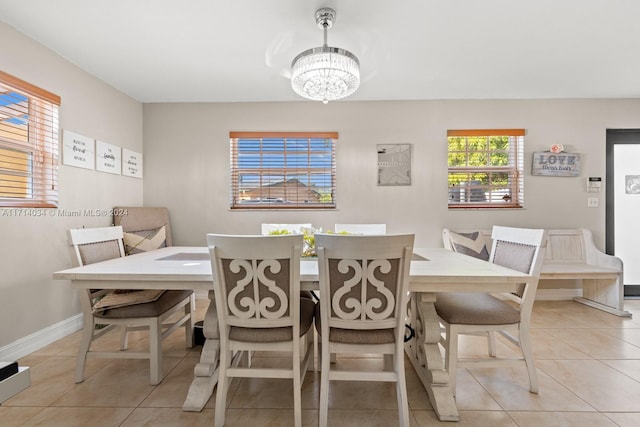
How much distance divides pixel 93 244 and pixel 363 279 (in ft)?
5.66

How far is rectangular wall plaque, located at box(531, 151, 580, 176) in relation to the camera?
345cm

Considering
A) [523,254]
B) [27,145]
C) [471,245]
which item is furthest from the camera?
[471,245]

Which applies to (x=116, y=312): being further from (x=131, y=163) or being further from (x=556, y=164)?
(x=556, y=164)

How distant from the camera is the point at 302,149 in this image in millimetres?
3590

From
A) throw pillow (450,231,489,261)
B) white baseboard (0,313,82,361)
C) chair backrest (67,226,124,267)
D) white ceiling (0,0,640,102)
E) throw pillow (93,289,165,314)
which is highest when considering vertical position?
white ceiling (0,0,640,102)

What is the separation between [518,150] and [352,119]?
1952 millimetres

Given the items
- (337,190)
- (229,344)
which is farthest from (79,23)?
(337,190)

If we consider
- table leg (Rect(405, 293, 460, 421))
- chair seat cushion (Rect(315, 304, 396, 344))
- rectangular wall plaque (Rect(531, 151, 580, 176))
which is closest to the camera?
chair seat cushion (Rect(315, 304, 396, 344))

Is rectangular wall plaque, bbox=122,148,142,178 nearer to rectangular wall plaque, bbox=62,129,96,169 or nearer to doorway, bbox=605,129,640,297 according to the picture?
rectangular wall plaque, bbox=62,129,96,169

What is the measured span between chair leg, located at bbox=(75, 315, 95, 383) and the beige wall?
745mm

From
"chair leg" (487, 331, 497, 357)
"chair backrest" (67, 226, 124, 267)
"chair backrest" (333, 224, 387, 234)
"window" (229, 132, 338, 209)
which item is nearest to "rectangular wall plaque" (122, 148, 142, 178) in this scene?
"window" (229, 132, 338, 209)

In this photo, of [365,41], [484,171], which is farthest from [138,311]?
[484,171]

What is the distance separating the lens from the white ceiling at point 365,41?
76.3 inches

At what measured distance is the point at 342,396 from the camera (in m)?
1.70
